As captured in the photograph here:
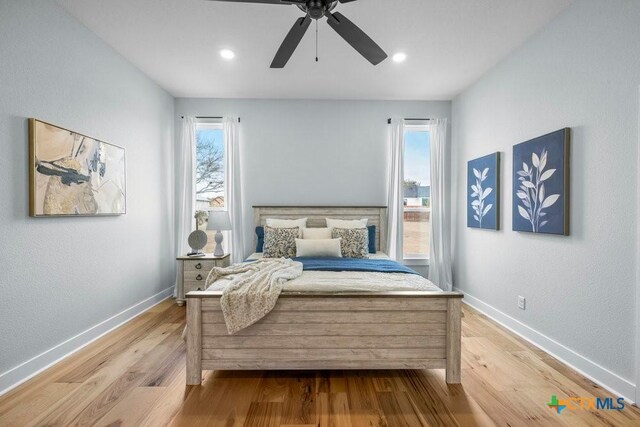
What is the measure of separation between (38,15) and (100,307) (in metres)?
2.44

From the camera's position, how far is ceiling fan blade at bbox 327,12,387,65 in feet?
6.65

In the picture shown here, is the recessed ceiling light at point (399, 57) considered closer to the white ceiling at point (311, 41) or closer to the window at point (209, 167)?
the white ceiling at point (311, 41)

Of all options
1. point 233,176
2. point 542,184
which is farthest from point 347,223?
point 542,184

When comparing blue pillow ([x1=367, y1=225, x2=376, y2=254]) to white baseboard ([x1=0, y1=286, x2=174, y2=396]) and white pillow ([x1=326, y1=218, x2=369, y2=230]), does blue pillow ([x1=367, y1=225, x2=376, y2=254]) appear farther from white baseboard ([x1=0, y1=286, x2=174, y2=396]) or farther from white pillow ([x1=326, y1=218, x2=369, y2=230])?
white baseboard ([x1=0, y1=286, x2=174, y2=396])

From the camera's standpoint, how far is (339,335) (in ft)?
7.14

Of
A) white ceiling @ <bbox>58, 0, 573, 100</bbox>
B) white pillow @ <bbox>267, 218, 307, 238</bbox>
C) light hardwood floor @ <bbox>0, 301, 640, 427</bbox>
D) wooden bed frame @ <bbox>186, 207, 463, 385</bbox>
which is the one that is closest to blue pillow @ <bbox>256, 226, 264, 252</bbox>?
white pillow @ <bbox>267, 218, 307, 238</bbox>

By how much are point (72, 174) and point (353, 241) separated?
9.15 feet

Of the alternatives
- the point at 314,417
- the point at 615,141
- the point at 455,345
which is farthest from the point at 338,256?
the point at 615,141

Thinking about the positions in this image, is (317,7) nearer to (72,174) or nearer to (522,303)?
(72,174)

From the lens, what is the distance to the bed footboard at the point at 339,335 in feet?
7.11

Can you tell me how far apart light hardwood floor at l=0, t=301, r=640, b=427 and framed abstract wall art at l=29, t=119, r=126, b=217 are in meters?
1.25

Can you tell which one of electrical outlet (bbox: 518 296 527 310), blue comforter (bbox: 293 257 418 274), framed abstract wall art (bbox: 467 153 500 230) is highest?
framed abstract wall art (bbox: 467 153 500 230)

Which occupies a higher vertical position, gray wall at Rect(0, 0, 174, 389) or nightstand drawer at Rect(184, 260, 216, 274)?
gray wall at Rect(0, 0, 174, 389)

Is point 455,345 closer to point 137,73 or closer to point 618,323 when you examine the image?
point 618,323
